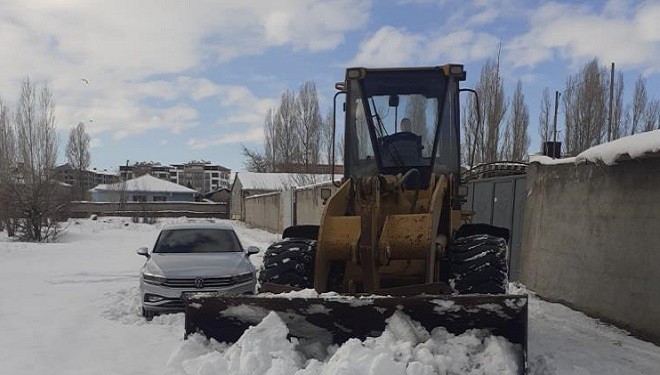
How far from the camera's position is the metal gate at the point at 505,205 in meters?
10.9

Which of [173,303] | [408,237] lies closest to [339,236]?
[408,237]

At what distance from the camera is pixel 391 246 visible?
532 centimetres

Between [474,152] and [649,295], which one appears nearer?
[649,295]

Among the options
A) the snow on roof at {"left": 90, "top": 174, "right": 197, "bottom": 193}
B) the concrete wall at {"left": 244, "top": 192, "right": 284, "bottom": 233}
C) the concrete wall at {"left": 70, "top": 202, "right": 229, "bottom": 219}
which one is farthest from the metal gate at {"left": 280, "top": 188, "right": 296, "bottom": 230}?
the snow on roof at {"left": 90, "top": 174, "right": 197, "bottom": 193}

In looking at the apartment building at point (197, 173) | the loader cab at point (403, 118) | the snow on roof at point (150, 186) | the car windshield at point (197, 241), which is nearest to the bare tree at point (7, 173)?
the car windshield at point (197, 241)

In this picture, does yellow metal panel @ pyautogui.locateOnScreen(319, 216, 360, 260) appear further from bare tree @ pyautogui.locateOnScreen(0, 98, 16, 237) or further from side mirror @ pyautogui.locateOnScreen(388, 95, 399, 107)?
bare tree @ pyautogui.locateOnScreen(0, 98, 16, 237)

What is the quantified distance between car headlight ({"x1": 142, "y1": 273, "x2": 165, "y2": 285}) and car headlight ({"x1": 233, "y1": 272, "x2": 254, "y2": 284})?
106cm

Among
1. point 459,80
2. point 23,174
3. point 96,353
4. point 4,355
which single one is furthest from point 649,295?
point 23,174

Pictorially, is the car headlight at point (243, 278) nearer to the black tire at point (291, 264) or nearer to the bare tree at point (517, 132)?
the black tire at point (291, 264)

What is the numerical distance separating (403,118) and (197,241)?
5.08 meters

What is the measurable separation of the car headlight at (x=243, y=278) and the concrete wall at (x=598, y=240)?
15.9ft

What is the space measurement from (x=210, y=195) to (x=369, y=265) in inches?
3737

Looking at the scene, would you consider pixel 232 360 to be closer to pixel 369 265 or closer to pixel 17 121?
pixel 369 265

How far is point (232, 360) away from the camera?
439cm
